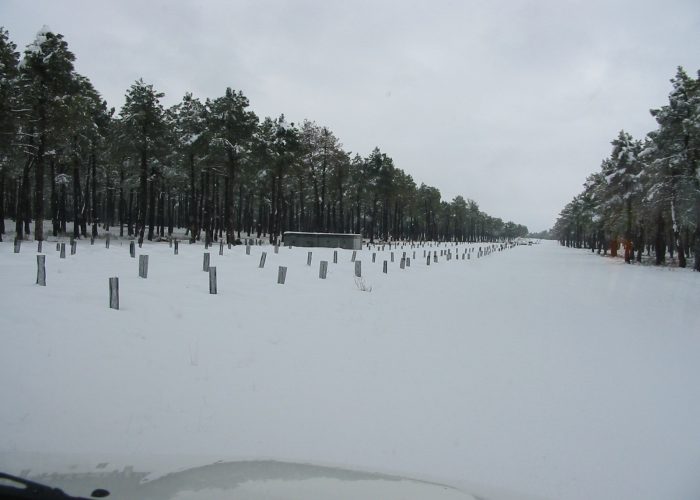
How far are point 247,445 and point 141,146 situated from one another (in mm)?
38013

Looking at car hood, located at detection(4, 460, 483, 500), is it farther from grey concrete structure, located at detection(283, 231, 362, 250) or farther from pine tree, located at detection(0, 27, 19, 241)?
grey concrete structure, located at detection(283, 231, 362, 250)

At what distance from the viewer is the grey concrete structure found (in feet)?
135

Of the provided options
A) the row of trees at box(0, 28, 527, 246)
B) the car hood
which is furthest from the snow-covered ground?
the row of trees at box(0, 28, 527, 246)

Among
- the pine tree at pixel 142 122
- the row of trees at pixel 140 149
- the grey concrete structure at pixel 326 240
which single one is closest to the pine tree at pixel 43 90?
the row of trees at pixel 140 149

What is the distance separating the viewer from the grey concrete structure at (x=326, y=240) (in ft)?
135

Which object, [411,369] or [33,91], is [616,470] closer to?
[411,369]

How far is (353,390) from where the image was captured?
6.00m

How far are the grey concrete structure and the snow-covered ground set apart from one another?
2988cm

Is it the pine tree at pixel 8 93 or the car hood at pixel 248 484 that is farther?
the pine tree at pixel 8 93

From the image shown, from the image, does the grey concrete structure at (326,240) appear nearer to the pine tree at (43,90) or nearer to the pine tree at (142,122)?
the pine tree at (142,122)

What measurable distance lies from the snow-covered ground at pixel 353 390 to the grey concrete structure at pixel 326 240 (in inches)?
1176

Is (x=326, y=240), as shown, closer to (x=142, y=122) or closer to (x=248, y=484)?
(x=142, y=122)

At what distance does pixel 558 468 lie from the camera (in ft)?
13.6

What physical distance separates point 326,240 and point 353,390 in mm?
35508
